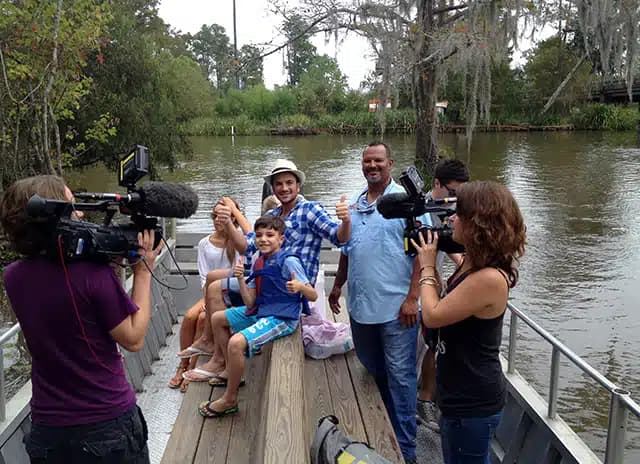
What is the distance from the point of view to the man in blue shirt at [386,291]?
313cm

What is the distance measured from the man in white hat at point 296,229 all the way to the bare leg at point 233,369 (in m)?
0.37

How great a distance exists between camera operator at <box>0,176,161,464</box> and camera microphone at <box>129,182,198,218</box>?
0.46 ft

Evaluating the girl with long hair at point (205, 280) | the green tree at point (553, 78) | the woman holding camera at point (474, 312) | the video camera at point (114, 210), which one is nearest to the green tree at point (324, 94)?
the green tree at point (553, 78)

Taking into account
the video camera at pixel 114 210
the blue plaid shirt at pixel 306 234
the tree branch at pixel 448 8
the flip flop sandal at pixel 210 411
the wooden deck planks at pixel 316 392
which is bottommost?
the flip flop sandal at pixel 210 411

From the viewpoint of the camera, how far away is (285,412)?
243 cm

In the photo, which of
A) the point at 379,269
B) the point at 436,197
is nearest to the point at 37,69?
the point at 436,197

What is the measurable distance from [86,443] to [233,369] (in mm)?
1297

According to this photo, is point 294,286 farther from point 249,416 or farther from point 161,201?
point 161,201

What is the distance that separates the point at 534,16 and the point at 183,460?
10.4 metres

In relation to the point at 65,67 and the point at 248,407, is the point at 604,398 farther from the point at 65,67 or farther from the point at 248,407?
Result: the point at 65,67

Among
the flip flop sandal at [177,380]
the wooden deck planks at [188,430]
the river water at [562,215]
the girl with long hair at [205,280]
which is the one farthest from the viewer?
the river water at [562,215]

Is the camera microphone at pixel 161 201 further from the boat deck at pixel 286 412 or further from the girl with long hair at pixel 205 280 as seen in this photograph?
the girl with long hair at pixel 205 280

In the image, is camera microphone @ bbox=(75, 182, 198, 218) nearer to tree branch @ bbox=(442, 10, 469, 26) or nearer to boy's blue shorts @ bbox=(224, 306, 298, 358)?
boy's blue shorts @ bbox=(224, 306, 298, 358)

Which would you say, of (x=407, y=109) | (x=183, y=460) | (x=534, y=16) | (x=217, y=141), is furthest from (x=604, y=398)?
(x=217, y=141)
